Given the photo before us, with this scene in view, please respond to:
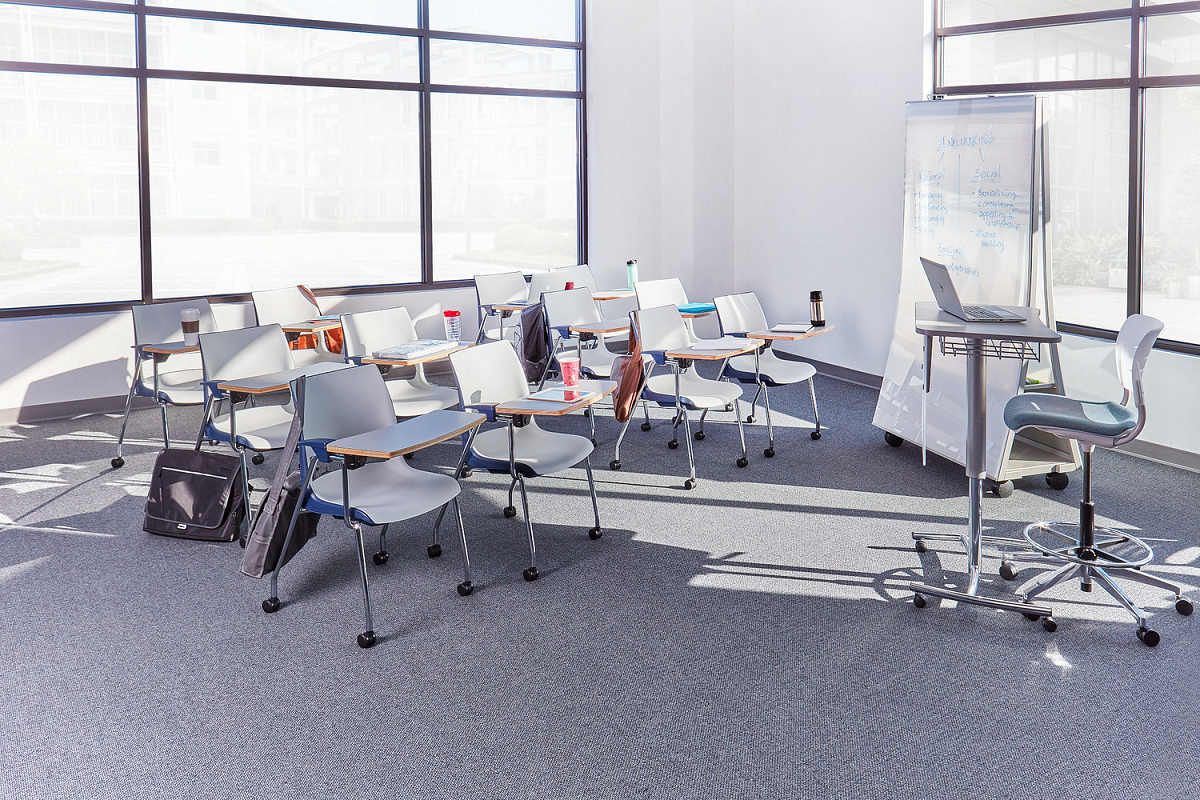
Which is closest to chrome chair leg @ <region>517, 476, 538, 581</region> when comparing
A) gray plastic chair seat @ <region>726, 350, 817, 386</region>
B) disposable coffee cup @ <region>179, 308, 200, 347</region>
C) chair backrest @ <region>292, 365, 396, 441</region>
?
chair backrest @ <region>292, 365, 396, 441</region>

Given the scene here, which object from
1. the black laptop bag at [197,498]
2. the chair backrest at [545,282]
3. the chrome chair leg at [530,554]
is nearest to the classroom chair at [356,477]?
the chrome chair leg at [530,554]

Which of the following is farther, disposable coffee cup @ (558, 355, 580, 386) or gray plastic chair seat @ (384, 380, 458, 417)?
gray plastic chair seat @ (384, 380, 458, 417)

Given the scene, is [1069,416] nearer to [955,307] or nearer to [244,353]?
[955,307]

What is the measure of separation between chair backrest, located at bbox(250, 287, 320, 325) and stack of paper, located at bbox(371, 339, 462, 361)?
199 centimetres

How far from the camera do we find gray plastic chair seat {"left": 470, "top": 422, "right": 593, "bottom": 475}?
4.44m

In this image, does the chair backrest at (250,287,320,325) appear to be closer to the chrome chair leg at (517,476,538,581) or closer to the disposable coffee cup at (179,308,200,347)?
the disposable coffee cup at (179,308,200,347)

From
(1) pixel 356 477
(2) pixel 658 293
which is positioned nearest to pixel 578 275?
(2) pixel 658 293

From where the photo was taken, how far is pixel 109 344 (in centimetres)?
773

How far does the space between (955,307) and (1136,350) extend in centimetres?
79

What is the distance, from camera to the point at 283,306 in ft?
25.1

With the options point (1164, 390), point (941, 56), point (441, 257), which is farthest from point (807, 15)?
point (1164, 390)

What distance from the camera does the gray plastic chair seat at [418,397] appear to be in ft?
18.4

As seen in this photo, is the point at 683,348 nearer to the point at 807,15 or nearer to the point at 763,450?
the point at 763,450

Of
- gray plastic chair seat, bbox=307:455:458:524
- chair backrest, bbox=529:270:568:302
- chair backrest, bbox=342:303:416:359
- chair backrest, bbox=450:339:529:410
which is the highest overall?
chair backrest, bbox=529:270:568:302
